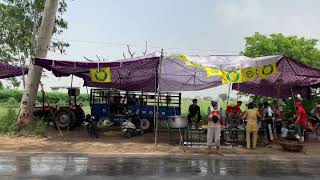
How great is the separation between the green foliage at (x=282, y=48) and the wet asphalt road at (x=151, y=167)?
18.7 meters

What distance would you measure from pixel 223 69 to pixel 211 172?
5.91 m

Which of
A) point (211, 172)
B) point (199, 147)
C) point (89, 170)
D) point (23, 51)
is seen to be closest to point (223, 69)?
point (199, 147)

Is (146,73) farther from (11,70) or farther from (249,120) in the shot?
(11,70)

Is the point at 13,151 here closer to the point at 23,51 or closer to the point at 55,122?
the point at 55,122

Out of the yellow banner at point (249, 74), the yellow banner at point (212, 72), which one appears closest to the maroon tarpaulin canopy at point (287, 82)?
the yellow banner at point (249, 74)

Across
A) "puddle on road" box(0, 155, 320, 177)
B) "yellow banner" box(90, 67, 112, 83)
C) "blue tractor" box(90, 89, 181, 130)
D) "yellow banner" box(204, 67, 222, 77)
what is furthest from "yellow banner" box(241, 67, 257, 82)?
"yellow banner" box(90, 67, 112, 83)

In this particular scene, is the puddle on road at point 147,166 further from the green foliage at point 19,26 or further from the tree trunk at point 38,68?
the green foliage at point 19,26

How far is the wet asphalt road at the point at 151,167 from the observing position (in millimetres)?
→ 10414

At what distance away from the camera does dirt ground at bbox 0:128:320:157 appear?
49.5ft

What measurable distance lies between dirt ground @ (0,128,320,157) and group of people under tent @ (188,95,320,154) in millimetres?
562

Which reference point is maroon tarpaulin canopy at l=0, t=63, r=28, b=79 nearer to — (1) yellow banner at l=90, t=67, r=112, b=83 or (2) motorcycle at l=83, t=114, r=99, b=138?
(2) motorcycle at l=83, t=114, r=99, b=138

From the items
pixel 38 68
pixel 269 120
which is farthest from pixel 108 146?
pixel 269 120

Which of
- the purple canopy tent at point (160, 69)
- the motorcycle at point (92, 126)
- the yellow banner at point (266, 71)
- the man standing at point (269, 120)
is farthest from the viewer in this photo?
the motorcycle at point (92, 126)

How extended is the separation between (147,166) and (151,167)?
0.18 metres
